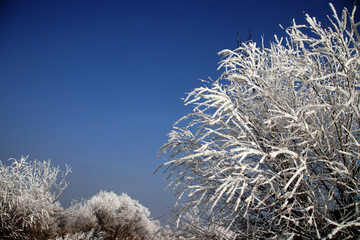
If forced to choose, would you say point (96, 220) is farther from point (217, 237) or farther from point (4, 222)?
point (217, 237)

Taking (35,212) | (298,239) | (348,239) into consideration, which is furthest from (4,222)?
(348,239)

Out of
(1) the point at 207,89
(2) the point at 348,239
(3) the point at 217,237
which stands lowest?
(2) the point at 348,239

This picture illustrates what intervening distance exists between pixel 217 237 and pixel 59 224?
12.4 metres

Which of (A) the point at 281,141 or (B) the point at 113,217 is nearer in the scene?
(A) the point at 281,141

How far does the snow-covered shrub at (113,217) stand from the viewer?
16.4 meters

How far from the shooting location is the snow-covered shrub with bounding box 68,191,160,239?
16.4 m

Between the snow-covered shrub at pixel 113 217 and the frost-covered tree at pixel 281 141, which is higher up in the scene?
the snow-covered shrub at pixel 113 217

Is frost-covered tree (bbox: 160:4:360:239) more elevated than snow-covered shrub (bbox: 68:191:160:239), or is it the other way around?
snow-covered shrub (bbox: 68:191:160:239)

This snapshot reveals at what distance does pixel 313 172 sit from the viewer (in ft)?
13.6

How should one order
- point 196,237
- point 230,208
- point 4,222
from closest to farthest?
1. point 230,208
2. point 196,237
3. point 4,222

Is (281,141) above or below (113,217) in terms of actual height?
below

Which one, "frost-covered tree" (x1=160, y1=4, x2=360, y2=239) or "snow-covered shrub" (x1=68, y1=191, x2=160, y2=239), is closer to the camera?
"frost-covered tree" (x1=160, y1=4, x2=360, y2=239)

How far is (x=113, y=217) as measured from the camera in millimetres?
18125

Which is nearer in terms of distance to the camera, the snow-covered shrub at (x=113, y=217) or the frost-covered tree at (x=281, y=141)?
the frost-covered tree at (x=281, y=141)
